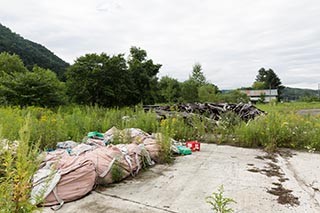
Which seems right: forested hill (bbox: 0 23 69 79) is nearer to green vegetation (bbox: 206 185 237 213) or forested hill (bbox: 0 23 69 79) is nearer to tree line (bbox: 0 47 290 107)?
tree line (bbox: 0 47 290 107)

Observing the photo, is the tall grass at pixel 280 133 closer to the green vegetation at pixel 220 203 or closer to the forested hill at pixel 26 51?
Answer: the green vegetation at pixel 220 203

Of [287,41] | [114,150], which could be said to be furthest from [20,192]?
[287,41]

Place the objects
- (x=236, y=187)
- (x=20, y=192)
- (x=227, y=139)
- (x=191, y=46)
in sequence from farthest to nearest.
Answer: (x=191, y=46) < (x=227, y=139) < (x=236, y=187) < (x=20, y=192)

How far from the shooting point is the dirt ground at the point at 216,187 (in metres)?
2.01

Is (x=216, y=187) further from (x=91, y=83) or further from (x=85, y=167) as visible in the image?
(x=91, y=83)

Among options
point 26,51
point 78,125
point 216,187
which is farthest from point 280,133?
point 26,51

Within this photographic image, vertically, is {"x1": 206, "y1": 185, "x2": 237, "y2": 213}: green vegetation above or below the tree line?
below

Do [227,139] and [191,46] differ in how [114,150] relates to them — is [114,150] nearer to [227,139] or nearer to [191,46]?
[227,139]

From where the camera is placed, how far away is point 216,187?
2432mm

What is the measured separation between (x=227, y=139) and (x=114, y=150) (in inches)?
112

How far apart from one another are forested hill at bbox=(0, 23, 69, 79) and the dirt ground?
22196mm

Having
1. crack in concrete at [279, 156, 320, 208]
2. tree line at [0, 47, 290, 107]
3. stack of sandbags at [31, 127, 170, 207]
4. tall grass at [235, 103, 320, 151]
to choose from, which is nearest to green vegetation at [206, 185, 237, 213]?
crack in concrete at [279, 156, 320, 208]

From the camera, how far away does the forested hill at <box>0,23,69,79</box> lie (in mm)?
23397

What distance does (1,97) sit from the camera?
8477mm
